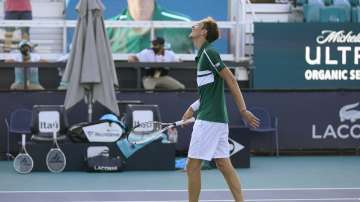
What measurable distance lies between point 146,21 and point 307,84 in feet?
9.42

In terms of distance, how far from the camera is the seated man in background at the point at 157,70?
573 inches

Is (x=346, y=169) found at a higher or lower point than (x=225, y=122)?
lower

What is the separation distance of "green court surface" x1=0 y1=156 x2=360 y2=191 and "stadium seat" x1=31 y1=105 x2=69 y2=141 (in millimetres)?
640

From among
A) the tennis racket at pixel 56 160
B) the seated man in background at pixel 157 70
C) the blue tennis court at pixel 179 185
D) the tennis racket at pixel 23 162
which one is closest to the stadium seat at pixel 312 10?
the seated man in background at pixel 157 70

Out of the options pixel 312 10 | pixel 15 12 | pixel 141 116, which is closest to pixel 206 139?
pixel 141 116

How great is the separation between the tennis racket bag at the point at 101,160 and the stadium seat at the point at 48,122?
58cm

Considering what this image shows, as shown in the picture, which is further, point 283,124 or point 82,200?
point 283,124

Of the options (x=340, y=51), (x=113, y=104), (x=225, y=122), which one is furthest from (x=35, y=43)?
(x=225, y=122)

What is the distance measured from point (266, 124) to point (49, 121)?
3418 mm

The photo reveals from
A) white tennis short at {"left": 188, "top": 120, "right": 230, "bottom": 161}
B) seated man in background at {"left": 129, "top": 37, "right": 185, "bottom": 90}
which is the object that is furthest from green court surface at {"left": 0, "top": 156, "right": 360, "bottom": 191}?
white tennis short at {"left": 188, "top": 120, "right": 230, "bottom": 161}

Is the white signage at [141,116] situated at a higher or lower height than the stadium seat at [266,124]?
higher

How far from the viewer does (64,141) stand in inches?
488

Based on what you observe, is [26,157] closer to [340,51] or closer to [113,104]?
[113,104]

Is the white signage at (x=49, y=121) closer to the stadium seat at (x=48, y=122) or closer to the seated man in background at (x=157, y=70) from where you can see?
the stadium seat at (x=48, y=122)
